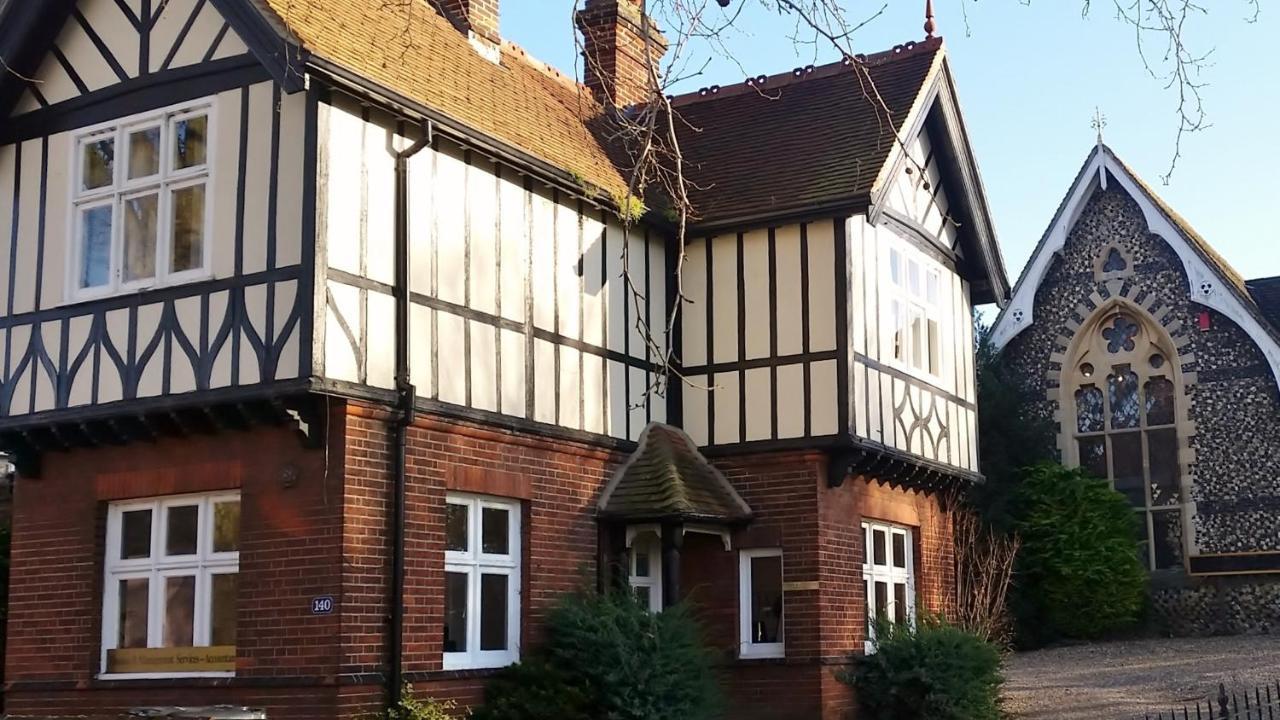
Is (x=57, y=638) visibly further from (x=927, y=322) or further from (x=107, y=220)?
(x=927, y=322)

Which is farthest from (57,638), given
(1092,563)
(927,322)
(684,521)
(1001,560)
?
(1092,563)

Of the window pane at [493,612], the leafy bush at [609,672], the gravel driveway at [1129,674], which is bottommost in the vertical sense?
the gravel driveway at [1129,674]

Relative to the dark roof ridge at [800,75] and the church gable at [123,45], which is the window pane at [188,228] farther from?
the dark roof ridge at [800,75]

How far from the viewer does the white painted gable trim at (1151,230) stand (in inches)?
985

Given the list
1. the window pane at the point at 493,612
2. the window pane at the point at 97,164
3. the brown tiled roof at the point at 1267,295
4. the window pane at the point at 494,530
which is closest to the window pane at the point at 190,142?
the window pane at the point at 97,164

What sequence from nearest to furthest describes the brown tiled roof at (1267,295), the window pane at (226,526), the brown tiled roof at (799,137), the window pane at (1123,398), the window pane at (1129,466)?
the window pane at (226,526), the brown tiled roof at (799,137), the brown tiled roof at (1267,295), the window pane at (1129,466), the window pane at (1123,398)

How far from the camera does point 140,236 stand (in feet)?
42.5

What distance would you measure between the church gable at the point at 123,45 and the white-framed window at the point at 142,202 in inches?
17.8

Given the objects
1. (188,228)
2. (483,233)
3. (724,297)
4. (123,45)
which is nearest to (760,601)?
(724,297)

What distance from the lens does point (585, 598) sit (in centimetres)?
1417

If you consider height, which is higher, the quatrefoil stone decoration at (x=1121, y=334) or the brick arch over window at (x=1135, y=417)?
the quatrefoil stone decoration at (x=1121, y=334)

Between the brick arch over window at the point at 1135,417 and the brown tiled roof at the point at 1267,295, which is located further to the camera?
the brown tiled roof at the point at 1267,295

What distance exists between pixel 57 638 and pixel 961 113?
1154 centimetres

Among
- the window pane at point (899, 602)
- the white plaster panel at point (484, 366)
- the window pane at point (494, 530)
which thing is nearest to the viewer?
the white plaster panel at point (484, 366)
